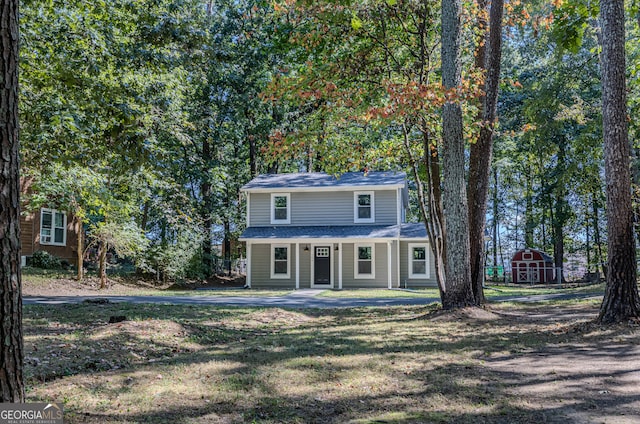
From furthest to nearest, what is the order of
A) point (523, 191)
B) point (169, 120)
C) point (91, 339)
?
1. point (523, 191)
2. point (169, 120)
3. point (91, 339)

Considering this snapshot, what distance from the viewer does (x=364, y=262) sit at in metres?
22.2

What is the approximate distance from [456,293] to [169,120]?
28.8ft

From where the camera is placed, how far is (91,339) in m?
6.14

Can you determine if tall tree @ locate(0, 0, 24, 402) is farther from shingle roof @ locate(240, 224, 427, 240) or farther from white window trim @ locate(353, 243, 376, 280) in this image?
white window trim @ locate(353, 243, 376, 280)

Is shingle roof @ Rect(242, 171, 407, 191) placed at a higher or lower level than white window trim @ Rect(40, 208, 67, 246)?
higher

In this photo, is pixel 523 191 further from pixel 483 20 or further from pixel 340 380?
pixel 340 380

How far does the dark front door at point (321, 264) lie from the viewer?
2270 centimetres

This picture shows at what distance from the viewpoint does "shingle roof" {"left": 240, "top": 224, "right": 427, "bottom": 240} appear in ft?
69.6


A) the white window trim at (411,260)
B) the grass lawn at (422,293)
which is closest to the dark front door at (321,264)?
the grass lawn at (422,293)

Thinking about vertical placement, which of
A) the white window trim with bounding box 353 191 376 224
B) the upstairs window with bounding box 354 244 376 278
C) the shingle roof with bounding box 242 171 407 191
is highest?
the shingle roof with bounding box 242 171 407 191

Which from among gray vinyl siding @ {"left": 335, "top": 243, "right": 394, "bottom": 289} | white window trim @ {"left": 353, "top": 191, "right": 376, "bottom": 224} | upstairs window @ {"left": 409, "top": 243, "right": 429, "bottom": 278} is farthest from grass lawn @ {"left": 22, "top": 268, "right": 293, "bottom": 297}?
upstairs window @ {"left": 409, "top": 243, "right": 429, "bottom": 278}

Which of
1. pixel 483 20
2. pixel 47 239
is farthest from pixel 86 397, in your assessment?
pixel 47 239

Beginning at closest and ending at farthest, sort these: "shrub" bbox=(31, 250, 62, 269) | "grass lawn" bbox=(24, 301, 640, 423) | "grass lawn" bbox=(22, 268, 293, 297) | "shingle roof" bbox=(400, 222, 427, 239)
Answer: "grass lawn" bbox=(24, 301, 640, 423), "grass lawn" bbox=(22, 268, 293, 297), "shrub" bbox=(31, 250, 62, 269), "shingle roof" bbox=(400, 222, 427, 239)

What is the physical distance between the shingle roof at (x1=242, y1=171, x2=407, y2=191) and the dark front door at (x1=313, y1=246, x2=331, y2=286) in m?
2.96
